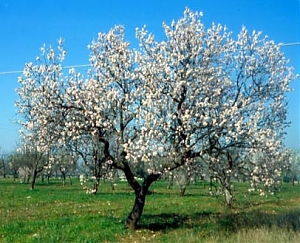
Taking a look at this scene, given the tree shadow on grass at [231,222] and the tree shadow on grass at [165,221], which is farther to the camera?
the tree shadow on grass at [165,221]

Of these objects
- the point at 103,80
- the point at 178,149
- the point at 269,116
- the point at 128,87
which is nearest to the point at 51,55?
the point at 103,80

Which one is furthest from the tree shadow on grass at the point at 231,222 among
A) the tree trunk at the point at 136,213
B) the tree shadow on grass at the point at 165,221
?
the tree trunk at the point at 136,213

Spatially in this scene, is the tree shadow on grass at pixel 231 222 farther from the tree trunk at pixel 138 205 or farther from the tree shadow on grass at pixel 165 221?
the tree trunk at pixel 138 205

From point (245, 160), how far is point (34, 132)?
7.91 metres

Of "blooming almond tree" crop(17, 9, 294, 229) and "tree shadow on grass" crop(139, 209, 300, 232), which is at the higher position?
"blooming almond tree" crop(17, 9, 294, 229)

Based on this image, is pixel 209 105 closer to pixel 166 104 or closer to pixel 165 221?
pixel 166 104

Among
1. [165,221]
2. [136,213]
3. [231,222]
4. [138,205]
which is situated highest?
[138,205]

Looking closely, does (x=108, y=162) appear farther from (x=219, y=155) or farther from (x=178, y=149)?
(x=219, y=155)

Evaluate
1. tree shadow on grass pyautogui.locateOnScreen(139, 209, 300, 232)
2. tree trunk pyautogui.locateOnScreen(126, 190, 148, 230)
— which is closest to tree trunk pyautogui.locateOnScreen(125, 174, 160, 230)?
tree trunk pyautogui.locateOnScreen(126, 190, 148, 230)

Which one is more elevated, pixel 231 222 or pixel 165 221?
pixel 231 222

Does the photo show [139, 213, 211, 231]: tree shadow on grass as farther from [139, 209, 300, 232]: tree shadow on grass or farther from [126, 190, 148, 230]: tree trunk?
[126, 190, 148, 230]: tree trunk

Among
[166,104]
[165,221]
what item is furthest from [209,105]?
[165,221]

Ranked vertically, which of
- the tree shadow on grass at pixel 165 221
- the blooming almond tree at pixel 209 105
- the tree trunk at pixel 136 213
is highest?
the blooming almond tree at pixel 209 105

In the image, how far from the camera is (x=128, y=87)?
15742mm
